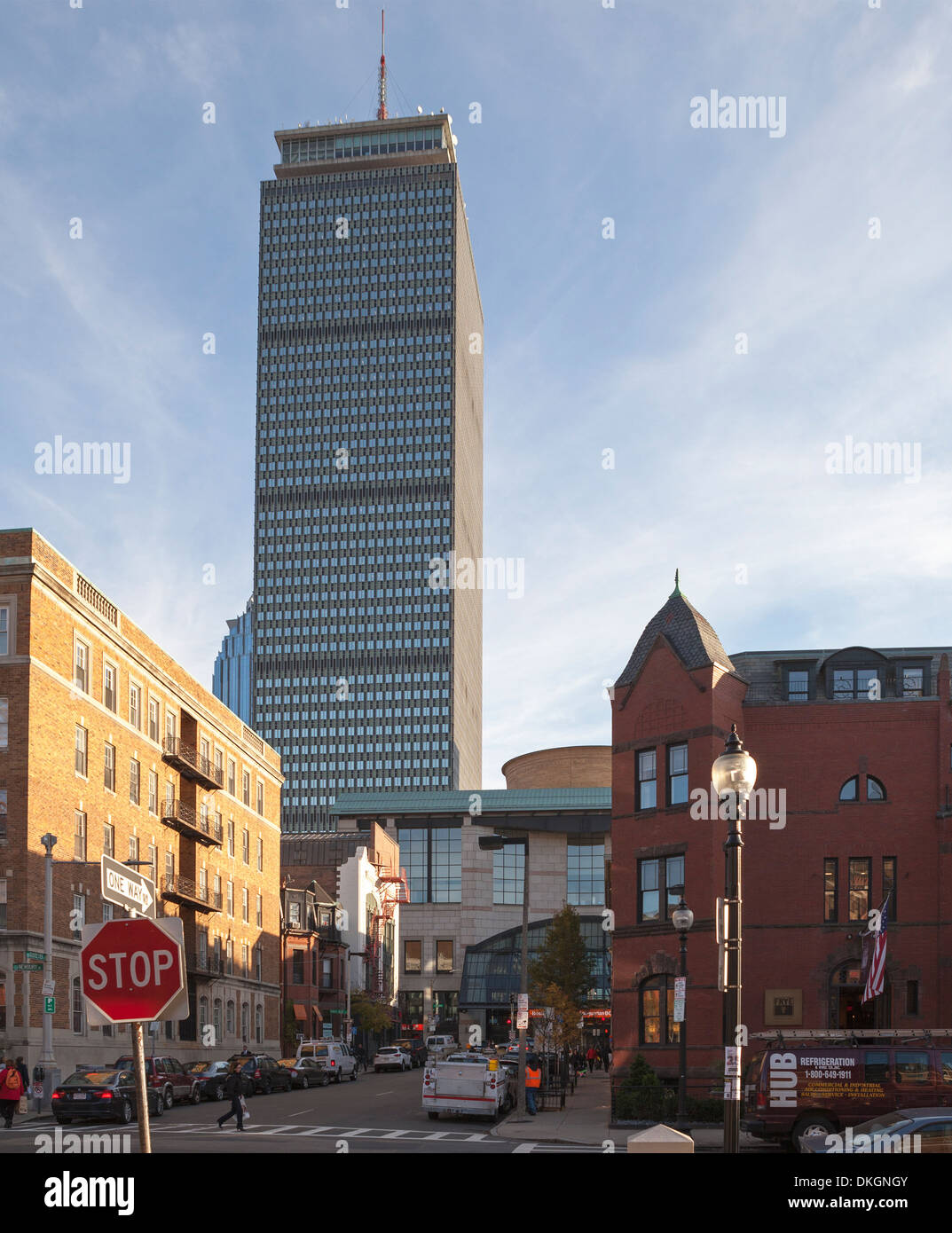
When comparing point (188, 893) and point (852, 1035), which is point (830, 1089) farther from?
point (188, 893)

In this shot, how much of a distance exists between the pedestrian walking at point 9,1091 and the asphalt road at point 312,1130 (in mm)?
371

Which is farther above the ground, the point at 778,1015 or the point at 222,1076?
the point at 778,1015

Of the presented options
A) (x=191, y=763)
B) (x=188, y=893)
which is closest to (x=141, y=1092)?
(x=188, y=893)

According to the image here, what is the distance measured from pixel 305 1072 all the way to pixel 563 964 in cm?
1174

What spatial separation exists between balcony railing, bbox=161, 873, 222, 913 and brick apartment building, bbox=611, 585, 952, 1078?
26.4m

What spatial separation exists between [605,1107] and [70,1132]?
17235 mm

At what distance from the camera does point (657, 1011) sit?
130 feet

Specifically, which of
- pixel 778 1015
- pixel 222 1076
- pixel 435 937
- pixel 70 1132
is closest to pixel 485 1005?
pixel 435 937

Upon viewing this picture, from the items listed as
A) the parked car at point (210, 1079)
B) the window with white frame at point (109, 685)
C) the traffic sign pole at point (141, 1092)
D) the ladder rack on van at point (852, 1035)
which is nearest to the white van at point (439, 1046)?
the parked car at point (210, 1079)

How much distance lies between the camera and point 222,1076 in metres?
47.9
